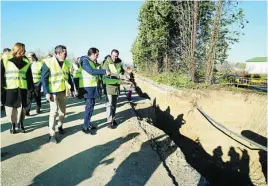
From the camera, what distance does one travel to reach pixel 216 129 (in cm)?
1316

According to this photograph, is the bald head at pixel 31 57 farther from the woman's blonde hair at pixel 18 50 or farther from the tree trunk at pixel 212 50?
the tree trunk at pixel 212 50

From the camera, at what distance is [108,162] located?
16.8 feet

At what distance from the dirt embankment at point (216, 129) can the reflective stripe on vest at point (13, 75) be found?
5.22m

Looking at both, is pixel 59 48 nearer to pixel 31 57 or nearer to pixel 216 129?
pixel 31 57

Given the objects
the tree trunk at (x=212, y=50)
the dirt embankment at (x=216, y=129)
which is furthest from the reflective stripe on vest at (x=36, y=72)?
the tree trunk at (x=212, y=50)

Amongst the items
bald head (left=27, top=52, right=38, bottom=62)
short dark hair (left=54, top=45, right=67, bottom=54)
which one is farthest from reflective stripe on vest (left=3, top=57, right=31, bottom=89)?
bald head (left=27, top=52, right=38, bottom=62)

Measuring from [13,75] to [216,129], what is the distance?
10.2 meters

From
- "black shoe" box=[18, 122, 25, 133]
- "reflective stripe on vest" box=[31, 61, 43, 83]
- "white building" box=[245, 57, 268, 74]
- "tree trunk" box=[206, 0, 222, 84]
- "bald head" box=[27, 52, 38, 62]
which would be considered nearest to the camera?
"black shoe" box=[18, 122, 25, 133]

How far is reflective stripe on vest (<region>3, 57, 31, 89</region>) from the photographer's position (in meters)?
5.76

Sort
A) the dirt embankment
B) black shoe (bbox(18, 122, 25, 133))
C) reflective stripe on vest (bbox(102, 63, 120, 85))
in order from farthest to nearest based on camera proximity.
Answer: the dirt embankment
reflective stripe on vest (bbox(102, 63, 120, 85))
black shoe (bbox(18, 122, 25, 133))

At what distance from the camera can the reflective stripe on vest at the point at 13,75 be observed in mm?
5758

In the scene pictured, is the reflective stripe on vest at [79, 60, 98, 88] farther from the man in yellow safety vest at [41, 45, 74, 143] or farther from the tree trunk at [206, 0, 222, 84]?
the tree trunk at [206, 0, 222, 84]

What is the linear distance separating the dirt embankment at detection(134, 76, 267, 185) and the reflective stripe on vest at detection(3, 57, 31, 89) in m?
5.22

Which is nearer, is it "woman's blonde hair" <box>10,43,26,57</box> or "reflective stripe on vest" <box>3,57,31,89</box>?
"woman's blonde hair" <box>10,43,26,57</box>
